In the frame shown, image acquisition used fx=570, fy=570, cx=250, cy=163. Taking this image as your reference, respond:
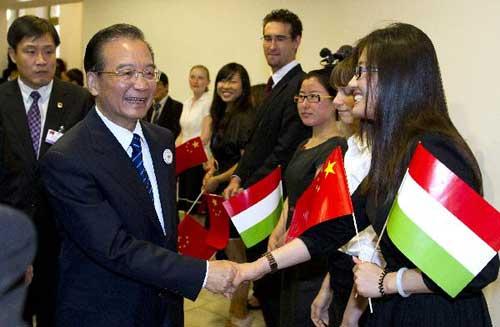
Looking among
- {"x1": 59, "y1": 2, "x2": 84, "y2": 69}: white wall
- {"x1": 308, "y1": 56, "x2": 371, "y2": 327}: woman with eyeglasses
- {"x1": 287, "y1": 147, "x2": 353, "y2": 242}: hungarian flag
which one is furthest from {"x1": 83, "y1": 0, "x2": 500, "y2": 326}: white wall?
{"x1": 59, "y1": 2, "x2": 84, "y2": 69}: white wall

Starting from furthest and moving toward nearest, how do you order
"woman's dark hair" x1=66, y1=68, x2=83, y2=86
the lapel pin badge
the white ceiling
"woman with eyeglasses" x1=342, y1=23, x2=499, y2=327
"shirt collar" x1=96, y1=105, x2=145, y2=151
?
the white ceiling, "woman's dark hair" x1=66, y1=68, x2=83, y2=86, the lapel pin badge, "shirt collar" x1=96, y1=105, x2=145, y2=151, "woman with eyeglasses" x1=342, y1=23, x2=499, y2=327

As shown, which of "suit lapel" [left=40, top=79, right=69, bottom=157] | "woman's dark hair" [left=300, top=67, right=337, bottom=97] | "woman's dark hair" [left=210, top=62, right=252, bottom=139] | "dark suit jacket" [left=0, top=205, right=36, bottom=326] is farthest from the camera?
"woman's dark hair" [left=210, top=62, right=252, bottom=139]

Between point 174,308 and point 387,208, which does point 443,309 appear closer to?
point 387,208

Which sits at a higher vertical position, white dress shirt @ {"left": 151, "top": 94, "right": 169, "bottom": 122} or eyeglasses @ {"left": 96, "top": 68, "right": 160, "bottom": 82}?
eyeglasses @ {"left": 96, "top": 68, "right": 160, "bottom": 82}

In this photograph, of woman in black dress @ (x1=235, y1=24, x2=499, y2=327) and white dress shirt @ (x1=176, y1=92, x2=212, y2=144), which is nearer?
woman in black dress @ (x1=235, y1=24, x2=499, y2=327)

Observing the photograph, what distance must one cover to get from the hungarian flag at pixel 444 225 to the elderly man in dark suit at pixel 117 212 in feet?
2.02

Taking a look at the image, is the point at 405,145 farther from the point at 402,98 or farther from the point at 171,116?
the point at 171,116

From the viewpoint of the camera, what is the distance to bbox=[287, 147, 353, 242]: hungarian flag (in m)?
1.82

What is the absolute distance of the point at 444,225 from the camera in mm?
1474

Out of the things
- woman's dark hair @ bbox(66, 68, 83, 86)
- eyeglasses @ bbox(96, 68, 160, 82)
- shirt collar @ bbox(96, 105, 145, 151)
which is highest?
eyeglasses @ bbox(96, 68, 160, 82)

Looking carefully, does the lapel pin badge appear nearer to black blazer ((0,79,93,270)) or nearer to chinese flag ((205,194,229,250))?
black blazer ((0,79,93,270))

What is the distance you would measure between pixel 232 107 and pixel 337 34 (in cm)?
122

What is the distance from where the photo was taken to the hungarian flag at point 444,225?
4.73 feet

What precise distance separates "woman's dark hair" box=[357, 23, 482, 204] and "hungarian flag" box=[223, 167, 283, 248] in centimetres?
117
